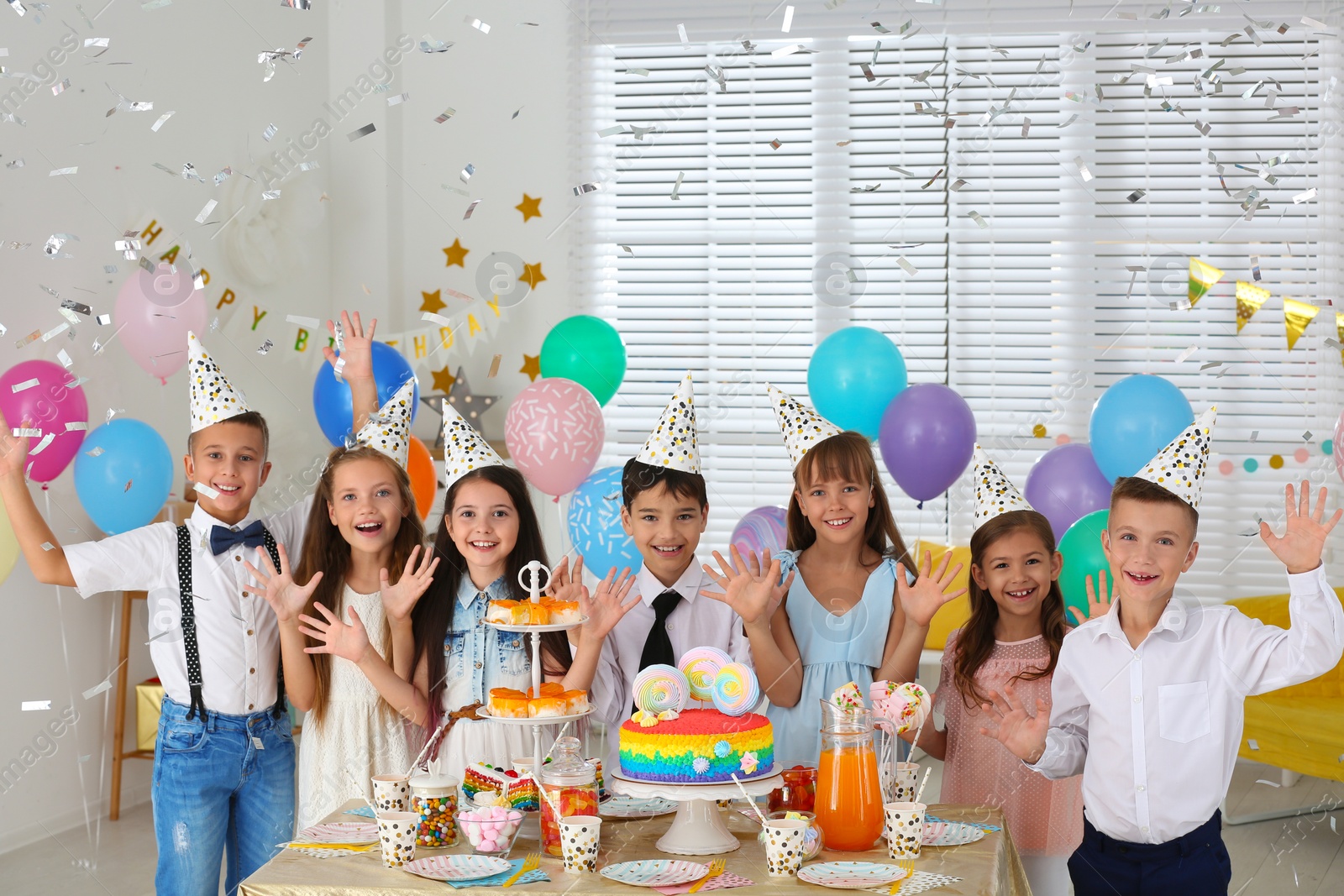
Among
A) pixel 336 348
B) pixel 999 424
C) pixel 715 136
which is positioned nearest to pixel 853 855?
pixel 336 348

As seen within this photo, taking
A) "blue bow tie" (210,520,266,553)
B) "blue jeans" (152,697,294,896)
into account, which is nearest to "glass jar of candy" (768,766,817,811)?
"blue jeans" (152,697,294,896)

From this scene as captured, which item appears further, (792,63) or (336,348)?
(792,63)

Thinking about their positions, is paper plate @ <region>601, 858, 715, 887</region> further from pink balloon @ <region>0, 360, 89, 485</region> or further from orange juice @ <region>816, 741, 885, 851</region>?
pink balloon @ <region>0, 360, 89, 485</region>

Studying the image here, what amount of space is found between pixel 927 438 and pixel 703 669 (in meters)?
1.50

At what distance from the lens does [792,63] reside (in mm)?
5000

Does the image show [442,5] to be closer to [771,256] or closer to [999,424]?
[771,256]

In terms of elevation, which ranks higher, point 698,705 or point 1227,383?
point 1227,383

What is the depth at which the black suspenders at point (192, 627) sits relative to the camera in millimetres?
2172

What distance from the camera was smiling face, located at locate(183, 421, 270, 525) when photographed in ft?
7.39

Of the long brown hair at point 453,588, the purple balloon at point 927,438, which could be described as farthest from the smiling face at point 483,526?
the purple balloon at point 927,438

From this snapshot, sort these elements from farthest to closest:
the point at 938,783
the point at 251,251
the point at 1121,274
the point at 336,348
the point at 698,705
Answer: the point at 1121,274 < the point at 251,251 < the point at 938,783 < the point at 336,348 < the point at 698,705

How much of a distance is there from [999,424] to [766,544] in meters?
2.20

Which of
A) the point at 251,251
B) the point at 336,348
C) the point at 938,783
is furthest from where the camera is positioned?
the point at 251,251

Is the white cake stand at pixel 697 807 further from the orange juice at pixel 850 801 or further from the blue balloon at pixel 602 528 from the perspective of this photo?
the blue balloon at pixel 602 528
